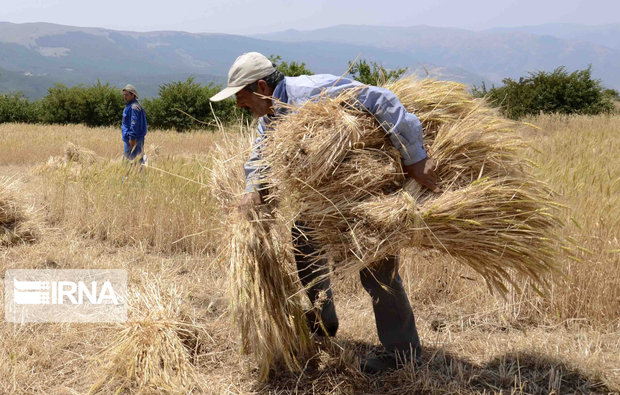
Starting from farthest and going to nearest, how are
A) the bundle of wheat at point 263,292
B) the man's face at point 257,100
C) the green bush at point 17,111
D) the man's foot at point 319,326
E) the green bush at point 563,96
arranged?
the green bush at point 17,111 < the green bush at point 563,96 < the man's foot at point 319,326 < the man's face at point 257,100 < the bundle of wheat at point 263,292

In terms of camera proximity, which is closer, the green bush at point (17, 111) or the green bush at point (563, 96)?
the green bush at point (563, 96)

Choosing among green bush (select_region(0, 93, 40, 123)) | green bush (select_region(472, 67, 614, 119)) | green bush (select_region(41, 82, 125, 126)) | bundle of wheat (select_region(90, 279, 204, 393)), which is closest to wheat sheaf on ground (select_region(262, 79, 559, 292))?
bundle of wheat (select_region(90, 279, 204, 393))

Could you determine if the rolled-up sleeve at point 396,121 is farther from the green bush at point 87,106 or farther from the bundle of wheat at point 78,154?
the green bush at point 87,106

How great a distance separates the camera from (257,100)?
2387 mm

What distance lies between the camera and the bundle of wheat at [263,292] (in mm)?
2219

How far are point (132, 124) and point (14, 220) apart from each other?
2.85 m

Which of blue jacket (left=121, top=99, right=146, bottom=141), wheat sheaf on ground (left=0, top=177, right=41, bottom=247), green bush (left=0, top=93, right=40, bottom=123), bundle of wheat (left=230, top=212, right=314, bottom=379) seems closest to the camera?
bundle of wheat (left=230, top=212, right=314, bottom=379)

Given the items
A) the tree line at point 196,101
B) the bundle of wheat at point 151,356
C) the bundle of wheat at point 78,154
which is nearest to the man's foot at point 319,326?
the bundle of wheat at point 151,356

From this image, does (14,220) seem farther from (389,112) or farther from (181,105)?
(181,105)

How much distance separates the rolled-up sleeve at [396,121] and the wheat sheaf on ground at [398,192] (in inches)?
2.0

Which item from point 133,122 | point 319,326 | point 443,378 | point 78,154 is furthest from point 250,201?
point 78,154

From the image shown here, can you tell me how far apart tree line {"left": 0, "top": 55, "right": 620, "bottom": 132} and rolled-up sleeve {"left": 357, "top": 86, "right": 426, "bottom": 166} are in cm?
1371

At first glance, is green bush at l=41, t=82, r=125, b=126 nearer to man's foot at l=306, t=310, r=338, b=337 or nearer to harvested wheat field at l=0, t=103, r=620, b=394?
harvested wheat field at l=0, t=103, r=620, b=394

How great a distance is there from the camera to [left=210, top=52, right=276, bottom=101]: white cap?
2.29 metres
